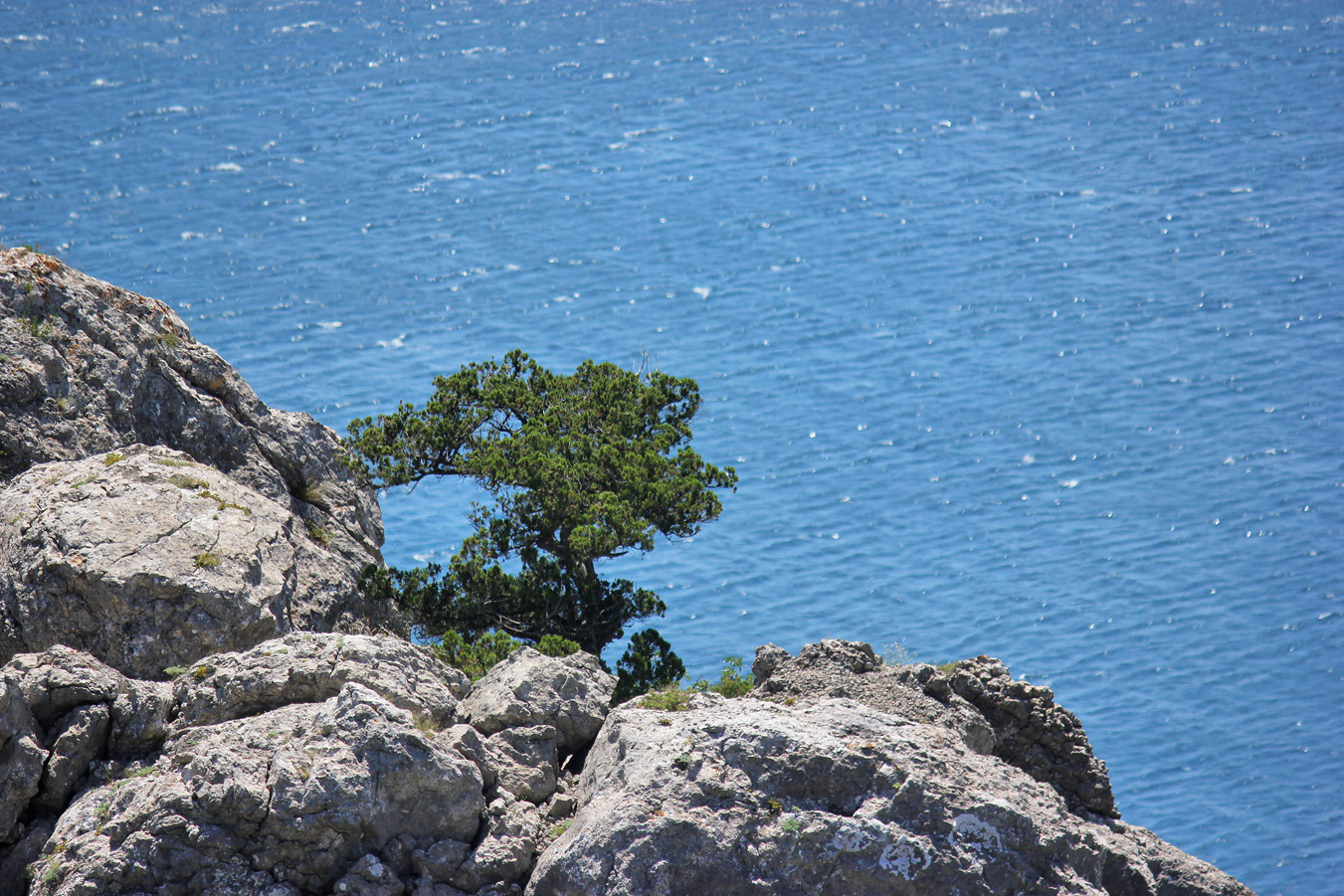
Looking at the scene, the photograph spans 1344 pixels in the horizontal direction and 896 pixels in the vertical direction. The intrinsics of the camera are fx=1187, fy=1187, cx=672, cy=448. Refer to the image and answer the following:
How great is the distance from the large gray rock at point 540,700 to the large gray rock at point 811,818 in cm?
101

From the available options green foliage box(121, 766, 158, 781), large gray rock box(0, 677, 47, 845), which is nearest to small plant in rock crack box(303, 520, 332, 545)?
green foliage box(121, 766, 158, 781)

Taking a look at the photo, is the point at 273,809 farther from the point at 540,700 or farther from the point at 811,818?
the point at 811,818

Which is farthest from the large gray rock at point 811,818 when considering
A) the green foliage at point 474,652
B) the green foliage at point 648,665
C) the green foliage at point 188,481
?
the green foliage at point 648,665

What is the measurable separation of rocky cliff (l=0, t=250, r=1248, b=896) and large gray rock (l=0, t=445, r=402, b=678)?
0.02 m

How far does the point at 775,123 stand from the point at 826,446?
20308 millimetres

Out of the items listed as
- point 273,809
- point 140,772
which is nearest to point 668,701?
point 273,809

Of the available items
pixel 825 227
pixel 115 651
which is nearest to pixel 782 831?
pixel 115 651

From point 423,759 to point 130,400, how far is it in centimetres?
685

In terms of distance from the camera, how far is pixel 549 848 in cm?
705

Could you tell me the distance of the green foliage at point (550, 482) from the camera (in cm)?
1295

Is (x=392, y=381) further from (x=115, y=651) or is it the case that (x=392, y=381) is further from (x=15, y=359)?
(x=115, y=651)

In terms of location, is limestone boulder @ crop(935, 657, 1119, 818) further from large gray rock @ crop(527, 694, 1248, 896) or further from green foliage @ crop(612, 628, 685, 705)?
green foliage @ crop(612, 628, 685, 705)

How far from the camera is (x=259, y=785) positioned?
6.68m

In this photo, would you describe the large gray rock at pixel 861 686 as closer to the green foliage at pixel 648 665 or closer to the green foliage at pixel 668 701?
the green foliage at pixel 668 701
